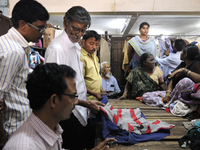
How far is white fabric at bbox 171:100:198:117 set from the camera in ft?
7.45

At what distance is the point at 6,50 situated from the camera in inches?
44.1

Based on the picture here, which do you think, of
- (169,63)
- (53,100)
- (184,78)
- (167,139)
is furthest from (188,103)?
(53,100)

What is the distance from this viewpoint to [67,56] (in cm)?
155

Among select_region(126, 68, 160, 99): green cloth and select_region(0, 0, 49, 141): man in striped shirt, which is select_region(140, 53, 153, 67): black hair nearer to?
select_region(126, 68, 160, 99): green cloth

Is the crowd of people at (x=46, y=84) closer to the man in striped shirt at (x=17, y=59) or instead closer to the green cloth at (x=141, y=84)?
the man in striped shirt at (x=17, y=59)

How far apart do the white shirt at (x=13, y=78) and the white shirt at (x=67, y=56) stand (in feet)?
0.74

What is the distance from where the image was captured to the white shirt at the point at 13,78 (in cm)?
111

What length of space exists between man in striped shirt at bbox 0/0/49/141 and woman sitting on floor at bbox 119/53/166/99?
2494 millimetres

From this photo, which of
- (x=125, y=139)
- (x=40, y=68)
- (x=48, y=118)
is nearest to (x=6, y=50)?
(x=40, y=68)

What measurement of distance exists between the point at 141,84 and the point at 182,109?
4.12 feet

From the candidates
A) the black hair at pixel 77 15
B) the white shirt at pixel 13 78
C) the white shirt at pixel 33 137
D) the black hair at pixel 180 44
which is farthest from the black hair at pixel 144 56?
the white shirt at pixel 33 137

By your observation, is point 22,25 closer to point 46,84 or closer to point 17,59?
point 17,59

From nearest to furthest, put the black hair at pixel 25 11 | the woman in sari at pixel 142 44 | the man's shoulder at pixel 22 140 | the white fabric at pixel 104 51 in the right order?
the man's shoulder at pixel 22 140
the black hair at pixel 25 11
the woman in sari at pixel 142 44
the white fabric at pixel 104 51

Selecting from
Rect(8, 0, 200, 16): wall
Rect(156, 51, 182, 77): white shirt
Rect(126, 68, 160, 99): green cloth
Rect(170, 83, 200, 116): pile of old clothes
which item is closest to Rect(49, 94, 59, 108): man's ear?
Rect(170, 83, 200, 116): pile of old clothes
